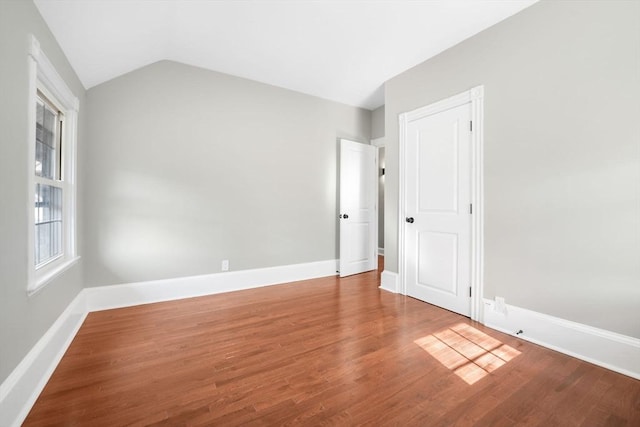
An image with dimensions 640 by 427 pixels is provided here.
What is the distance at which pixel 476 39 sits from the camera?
258 centimetres

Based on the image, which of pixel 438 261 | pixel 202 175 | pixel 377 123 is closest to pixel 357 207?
pixel 377 123

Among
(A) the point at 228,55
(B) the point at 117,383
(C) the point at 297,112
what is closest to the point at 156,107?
(A) the point at 228,55

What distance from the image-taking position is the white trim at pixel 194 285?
2.81 metres


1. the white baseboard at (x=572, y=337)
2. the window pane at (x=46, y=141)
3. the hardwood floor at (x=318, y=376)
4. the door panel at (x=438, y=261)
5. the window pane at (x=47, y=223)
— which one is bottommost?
the hardwood floor at (x=318, y=376)

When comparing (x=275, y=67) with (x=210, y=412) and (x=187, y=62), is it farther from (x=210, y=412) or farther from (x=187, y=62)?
(x=210, y=412)

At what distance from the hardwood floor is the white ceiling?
232 cm

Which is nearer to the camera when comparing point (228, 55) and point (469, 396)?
point (469, 396)

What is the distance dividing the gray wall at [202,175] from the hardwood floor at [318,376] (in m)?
0.80

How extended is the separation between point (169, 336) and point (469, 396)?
2.23 meters

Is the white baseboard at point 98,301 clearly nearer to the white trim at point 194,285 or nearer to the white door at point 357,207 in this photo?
the white trim at point 194,285

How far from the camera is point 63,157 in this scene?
2318 mm

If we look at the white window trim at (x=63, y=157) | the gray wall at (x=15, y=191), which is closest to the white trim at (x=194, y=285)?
the white window trim at (x=63, y=157)

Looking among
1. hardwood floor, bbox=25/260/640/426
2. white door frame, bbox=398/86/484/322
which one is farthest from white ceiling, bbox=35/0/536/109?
hardwood floor, bbox=25/260/640/426

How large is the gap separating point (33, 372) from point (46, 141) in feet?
5.53
